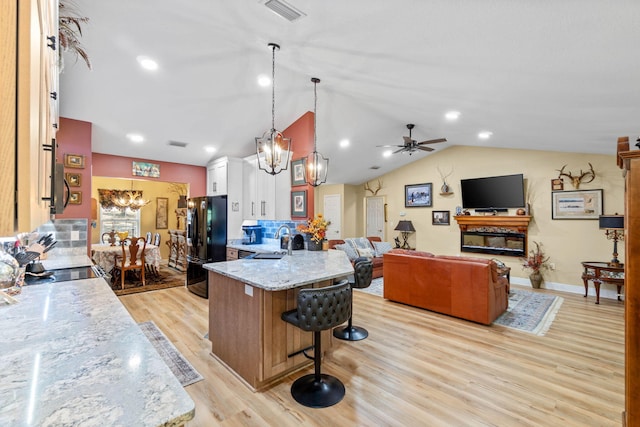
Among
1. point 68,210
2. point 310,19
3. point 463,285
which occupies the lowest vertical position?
point 463,285

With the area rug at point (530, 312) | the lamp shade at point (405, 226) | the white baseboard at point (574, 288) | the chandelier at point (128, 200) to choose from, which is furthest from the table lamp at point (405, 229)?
the chandelier at point (128, 200)

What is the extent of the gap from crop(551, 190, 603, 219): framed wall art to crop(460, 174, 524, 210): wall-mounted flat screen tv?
565mm

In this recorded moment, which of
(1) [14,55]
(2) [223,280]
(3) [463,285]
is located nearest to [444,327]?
(3) [463,285]

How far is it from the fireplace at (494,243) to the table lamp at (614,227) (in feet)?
4.38

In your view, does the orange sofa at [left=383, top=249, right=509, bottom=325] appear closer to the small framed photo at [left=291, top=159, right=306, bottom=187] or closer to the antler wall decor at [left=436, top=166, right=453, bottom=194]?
the small framed photo at [left=291, top=159, right=306, bottom=187]

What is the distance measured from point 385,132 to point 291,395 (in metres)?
5.04

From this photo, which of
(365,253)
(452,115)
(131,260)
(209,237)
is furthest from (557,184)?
(131,260)

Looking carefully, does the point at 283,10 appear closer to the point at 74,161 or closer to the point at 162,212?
the point at 74,161

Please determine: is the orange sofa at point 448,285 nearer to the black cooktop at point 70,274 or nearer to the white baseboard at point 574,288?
the white baseboard at point 574,288

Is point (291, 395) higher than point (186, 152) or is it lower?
lower

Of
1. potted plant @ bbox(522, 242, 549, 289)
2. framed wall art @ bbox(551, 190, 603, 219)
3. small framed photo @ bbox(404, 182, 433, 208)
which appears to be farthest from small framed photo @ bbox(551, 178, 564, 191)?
small framed photo @ bbox(404, 182, 433, 208)

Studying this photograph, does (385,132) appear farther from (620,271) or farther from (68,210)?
(68,210)

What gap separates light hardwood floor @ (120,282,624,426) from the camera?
2.06 meters

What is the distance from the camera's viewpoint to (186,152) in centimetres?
543
